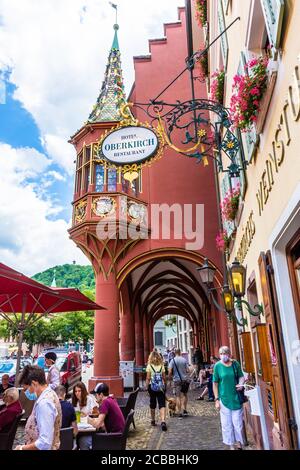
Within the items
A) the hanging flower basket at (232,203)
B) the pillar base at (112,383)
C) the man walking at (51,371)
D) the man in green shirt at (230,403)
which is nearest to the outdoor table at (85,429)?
the man in green shirt at (230,403)

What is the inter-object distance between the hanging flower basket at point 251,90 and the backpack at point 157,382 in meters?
5.54

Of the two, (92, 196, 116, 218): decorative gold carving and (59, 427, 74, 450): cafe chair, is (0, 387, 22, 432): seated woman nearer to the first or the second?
(59, 427, 74, 450): cafe chair

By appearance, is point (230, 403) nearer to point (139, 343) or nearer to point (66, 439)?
point (66, 439)

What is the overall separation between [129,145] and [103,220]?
214 inches

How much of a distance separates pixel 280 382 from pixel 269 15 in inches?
139

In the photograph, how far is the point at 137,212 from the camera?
1281 cm

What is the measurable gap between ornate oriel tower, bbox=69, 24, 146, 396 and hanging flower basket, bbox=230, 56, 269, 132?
8.40 meters

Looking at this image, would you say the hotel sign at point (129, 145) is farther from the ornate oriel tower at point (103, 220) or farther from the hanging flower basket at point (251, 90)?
the ornate oriel tower at point (103, 220)

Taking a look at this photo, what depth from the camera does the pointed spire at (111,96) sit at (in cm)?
1386

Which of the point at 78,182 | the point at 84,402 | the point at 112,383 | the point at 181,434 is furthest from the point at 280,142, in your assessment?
the point at 78,182

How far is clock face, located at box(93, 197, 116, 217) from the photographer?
12.2 metres

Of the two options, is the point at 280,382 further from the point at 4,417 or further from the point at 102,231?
the point at 102,231

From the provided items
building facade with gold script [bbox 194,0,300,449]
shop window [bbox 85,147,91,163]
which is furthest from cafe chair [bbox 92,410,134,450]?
shop window [bbox 85,147,91,163]
